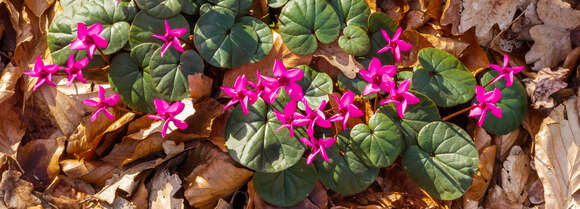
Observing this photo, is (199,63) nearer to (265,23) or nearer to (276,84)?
(265,23)

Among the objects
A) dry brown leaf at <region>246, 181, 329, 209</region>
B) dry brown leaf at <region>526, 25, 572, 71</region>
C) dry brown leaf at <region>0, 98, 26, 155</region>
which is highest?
dry brown leaf at <region>526, 25, 572, 71</region>

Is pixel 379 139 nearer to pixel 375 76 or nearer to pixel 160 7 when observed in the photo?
pixel 375 76

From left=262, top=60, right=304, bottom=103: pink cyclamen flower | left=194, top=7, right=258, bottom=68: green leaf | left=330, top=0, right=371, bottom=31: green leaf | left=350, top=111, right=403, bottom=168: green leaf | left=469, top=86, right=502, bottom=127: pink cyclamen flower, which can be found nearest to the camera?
left=262, top=60, right=304, bottom=103: pink cyclamen flower

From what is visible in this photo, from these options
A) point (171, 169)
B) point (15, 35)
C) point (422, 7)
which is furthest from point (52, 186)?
point (422, 7)

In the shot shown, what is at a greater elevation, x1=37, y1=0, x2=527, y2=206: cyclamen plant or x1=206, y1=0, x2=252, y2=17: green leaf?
x1=206, y1=0, x2=252, y2=17: green leaf

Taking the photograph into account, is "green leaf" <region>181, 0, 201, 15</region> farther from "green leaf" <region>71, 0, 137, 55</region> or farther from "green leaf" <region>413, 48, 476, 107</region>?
"green leaf" <region>413, 48, 476, 107</region>

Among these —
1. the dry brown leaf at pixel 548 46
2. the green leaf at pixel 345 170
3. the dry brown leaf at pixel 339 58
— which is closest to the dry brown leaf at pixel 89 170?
the green leaf at pixel 345 170

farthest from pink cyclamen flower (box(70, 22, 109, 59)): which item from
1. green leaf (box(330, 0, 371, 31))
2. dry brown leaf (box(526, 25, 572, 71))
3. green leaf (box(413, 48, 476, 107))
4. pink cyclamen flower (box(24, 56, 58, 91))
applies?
dry brown leaf (box(526, 25, 572, 71))
